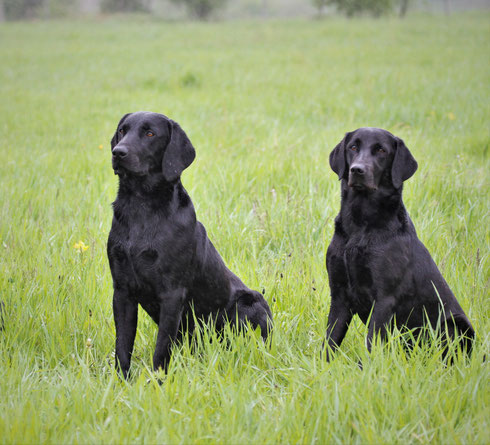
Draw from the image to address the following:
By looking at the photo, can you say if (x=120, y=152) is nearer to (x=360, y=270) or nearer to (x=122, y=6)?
(x=360, y=270)

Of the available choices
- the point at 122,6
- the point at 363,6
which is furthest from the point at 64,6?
the point at 363,6

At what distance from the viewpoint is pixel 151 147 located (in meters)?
2.56

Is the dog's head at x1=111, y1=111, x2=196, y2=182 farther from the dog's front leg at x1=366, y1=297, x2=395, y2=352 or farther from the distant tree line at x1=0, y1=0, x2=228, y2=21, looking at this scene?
the distant tree line at x1=0, y1=0, x2=228, y2=21

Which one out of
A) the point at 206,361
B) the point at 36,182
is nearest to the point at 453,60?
the point at 36,182

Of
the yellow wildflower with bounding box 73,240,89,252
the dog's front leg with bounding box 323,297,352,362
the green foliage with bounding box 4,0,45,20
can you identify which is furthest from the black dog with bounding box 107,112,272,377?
the green foliage with bounding box 4,0,45,20

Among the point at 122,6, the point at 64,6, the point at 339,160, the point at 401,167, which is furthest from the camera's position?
the point at 64,6

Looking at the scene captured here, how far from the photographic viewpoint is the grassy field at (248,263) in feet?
6.47

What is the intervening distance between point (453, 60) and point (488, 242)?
12.2 meters

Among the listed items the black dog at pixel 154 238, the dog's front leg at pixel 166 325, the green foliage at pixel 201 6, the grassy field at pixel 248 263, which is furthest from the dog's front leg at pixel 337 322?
the green foliage at pixel 201 6

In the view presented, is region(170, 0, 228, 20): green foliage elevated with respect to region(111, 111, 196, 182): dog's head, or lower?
elevated

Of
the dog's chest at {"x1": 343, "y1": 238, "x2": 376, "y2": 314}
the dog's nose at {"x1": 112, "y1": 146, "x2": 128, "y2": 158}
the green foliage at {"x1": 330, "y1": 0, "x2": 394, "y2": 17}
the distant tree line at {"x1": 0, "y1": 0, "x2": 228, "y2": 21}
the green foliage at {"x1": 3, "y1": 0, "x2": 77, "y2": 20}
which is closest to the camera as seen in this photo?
the dog's nose at {"x1": 112, "y1": 146, "x2": 128, "y2": 158}

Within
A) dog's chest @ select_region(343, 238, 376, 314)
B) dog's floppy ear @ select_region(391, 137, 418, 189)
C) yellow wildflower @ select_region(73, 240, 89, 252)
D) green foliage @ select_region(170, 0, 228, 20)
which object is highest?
green foliage @ select_region(170, 0, 228, 20)

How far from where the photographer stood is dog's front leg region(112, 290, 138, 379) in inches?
98.0

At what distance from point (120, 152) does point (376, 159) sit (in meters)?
1.31
